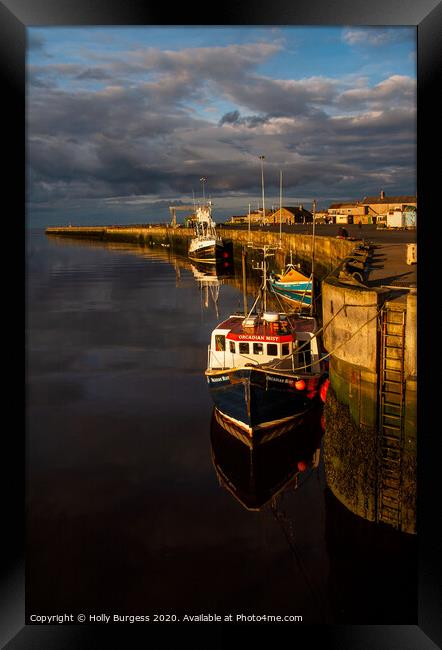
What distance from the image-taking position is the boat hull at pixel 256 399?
13336mm

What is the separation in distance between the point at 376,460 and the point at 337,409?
3077mm

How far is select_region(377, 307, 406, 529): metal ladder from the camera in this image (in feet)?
36.1

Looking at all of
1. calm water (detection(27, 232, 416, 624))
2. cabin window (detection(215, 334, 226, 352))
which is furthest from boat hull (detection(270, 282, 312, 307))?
cabin window (detection(215, 334, 226, 352))

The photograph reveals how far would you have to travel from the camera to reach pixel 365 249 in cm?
2748

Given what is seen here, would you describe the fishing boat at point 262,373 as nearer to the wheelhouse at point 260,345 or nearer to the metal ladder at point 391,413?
the wheelhouse at point 260,345

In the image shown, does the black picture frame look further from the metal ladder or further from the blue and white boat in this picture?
the blue and white boat

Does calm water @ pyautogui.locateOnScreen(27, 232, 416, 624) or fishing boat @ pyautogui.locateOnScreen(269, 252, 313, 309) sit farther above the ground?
fishing boat @ pyautogui.locateOnScreen(269, 252, 313, 309)

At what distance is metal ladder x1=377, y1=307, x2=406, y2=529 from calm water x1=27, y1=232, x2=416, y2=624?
2.10 ft

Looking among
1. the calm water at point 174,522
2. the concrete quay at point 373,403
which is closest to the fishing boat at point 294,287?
the calm water at point 174,522

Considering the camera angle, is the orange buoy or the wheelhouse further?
the orange buoy

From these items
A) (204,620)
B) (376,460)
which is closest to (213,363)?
(376,460)

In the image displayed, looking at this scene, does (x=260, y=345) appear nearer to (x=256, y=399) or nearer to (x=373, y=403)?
(x=256, y=399)
